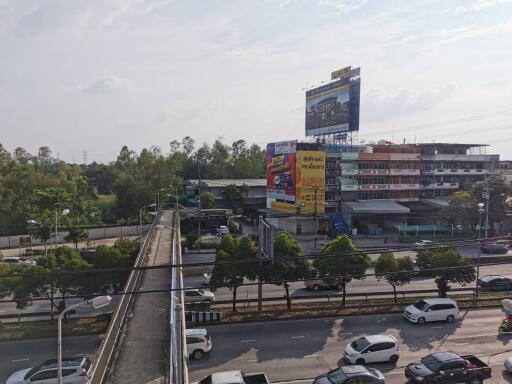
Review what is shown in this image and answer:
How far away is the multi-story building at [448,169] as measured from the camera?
4769cm

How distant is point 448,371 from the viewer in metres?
12.4

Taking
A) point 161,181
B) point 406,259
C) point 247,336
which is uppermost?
point 161,181

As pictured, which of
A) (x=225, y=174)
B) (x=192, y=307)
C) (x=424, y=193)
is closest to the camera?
(x=192, y=307)

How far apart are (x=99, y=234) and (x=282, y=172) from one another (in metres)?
17.5

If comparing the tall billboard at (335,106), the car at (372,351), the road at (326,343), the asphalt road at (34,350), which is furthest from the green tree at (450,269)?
the tall billboard at (335,106)

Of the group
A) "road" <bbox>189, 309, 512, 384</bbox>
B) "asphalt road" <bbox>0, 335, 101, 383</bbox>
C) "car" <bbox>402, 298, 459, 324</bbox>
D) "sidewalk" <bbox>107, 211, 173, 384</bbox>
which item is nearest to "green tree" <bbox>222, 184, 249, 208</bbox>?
"road" <bbox>189, 309, 512, 384</bbox>

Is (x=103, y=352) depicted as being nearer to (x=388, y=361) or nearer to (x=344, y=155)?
(x=388, y=361)

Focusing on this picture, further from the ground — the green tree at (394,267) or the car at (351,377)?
the green tree at (394,267)

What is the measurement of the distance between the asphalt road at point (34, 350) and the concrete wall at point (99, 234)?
71.1ft

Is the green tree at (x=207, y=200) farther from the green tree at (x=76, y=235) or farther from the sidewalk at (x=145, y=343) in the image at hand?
the sidewalk at (x=145, y=343)

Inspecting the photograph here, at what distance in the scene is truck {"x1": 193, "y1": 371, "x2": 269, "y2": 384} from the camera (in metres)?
11.7

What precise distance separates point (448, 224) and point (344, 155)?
1176 cm

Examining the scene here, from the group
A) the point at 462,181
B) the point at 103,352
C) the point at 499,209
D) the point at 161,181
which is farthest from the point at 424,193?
the point at 103,352

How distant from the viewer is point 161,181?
177 ft
